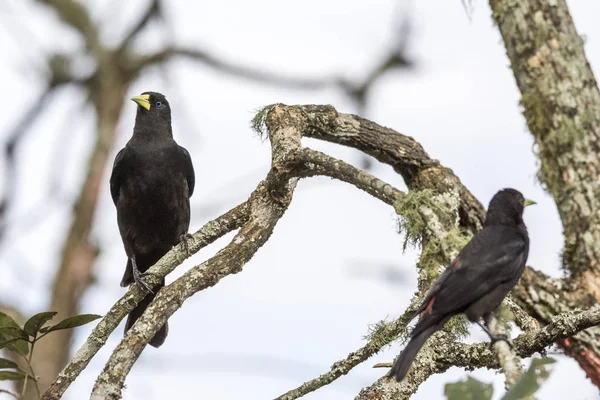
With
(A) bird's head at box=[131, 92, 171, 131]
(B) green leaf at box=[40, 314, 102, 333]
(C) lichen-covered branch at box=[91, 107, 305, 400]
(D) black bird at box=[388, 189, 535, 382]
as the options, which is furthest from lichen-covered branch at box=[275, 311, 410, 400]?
(A) bird's head at box=[131, 92, 171, 131]

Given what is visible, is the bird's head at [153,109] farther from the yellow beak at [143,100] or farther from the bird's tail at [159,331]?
the bird's tail at [159,331]

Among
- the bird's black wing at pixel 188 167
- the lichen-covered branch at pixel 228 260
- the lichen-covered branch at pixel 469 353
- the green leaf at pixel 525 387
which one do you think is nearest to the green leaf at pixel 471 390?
the green leaf at pixel 525 387

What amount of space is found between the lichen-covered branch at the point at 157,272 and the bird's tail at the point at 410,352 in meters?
1.06

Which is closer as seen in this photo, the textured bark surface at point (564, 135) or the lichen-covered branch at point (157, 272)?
the lichen-covered branch at point (157, 272)

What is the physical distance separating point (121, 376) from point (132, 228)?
8.29 feet

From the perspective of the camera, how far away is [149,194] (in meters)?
5.12

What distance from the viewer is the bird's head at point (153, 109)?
17.8ft

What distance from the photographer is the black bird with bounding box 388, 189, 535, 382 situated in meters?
2.81

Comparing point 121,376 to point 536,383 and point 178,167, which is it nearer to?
point 536,383

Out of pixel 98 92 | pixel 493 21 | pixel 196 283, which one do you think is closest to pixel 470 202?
pixel 493 21

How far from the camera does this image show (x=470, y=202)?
4.63m

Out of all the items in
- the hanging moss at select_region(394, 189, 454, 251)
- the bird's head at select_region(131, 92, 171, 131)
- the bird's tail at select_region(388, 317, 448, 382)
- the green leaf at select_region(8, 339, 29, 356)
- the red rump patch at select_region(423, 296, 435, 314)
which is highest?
the bird's head at select_region(131, 92, 171, 131)

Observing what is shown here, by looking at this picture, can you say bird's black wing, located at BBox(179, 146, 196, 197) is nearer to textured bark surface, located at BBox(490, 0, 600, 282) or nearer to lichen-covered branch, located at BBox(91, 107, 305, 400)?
lichen-covered branch, located at BBox(91, 107, 305, 400)

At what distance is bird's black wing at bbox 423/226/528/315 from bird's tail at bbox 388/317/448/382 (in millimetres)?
56
